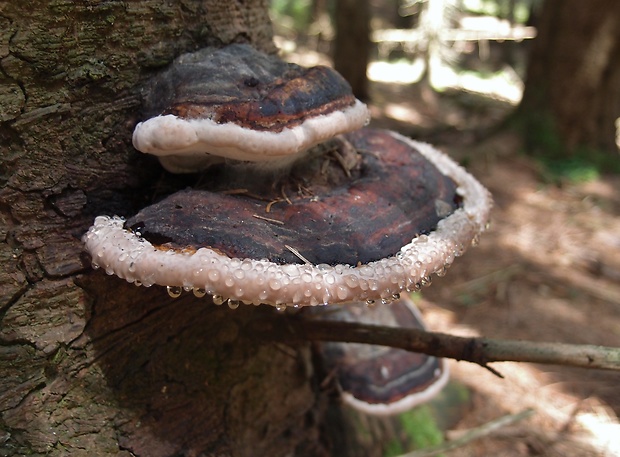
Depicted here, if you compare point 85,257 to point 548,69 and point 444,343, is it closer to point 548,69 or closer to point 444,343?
point 444,343

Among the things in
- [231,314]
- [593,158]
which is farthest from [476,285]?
[593,158]

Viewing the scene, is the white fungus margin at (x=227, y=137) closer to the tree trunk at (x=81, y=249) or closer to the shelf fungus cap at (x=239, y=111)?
the shelf fungus cap at (x=239, y=111)

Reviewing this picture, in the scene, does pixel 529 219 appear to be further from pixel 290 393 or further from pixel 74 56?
pixel 74 56

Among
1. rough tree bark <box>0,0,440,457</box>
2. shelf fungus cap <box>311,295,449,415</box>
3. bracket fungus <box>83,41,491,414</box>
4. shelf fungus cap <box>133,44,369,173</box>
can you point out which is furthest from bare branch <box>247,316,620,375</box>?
shelf fungus cap <box>133,44,369,173</box>

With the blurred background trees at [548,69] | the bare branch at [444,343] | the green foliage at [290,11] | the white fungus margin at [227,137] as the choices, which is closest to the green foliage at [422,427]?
the bare branch at [444,343]

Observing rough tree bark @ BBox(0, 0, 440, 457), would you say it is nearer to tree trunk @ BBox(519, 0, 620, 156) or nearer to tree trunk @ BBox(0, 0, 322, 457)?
tree trunk @ BBox(0, 0, 322, 457)

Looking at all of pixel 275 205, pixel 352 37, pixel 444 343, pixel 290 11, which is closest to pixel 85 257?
pixel 275 205
